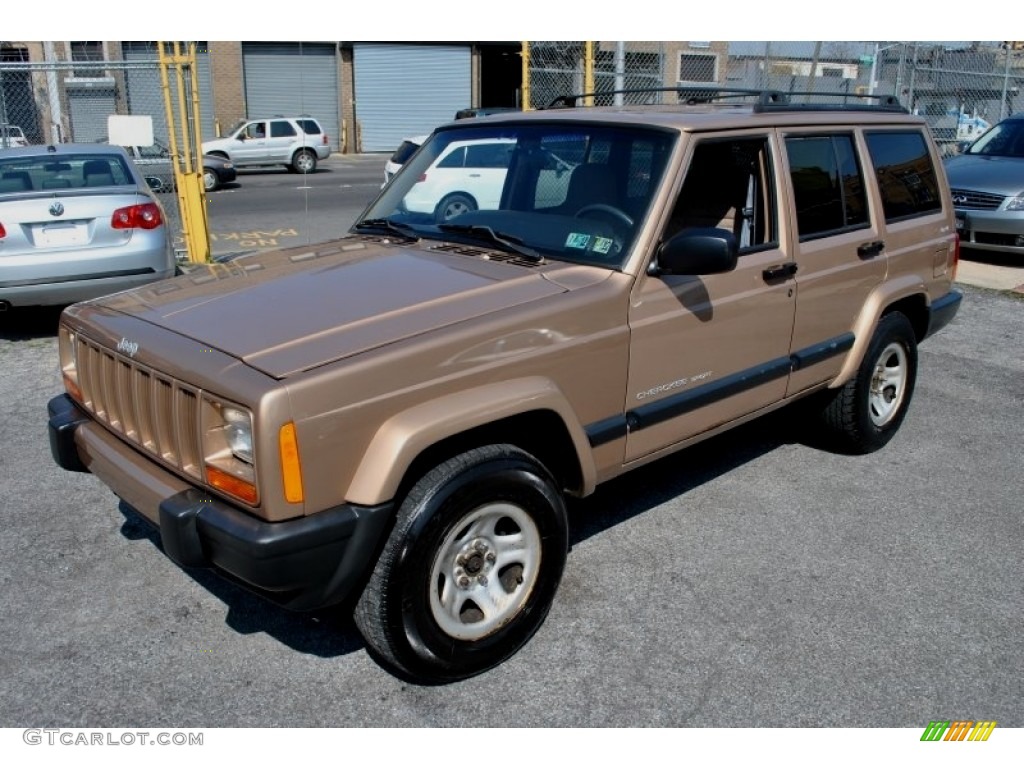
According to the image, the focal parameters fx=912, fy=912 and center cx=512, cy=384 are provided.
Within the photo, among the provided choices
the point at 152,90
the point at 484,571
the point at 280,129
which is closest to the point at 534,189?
the point at 484,571

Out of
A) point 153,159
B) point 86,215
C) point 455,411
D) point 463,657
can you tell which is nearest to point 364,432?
point 455,411

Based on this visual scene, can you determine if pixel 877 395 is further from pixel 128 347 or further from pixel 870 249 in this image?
pixel 128 347

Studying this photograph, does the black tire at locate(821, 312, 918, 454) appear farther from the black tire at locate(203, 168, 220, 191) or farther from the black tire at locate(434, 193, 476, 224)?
the black tire at locate(203, 168, 220, 191)

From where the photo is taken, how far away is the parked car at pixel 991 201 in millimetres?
10812

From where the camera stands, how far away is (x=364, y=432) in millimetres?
2855

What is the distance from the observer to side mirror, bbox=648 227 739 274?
11.4 feet

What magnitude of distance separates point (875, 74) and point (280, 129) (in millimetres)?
16096

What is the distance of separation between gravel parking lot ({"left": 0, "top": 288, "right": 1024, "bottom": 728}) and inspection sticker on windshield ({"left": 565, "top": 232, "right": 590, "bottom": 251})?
139 cm

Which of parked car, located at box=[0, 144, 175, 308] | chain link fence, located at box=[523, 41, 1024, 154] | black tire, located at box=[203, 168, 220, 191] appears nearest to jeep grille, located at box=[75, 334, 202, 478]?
parked car, located at box=[0, 144, 175, 308]

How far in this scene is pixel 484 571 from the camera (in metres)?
3.28

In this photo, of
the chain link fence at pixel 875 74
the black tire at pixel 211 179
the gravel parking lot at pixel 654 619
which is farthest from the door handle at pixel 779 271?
the black tire at pixel 211 179

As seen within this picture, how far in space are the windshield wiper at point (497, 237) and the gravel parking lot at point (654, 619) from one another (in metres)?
1.37

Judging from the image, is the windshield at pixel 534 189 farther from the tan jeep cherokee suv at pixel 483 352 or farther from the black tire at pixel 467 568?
the black tire at pixel 467 568

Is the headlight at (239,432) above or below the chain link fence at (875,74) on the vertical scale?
below
